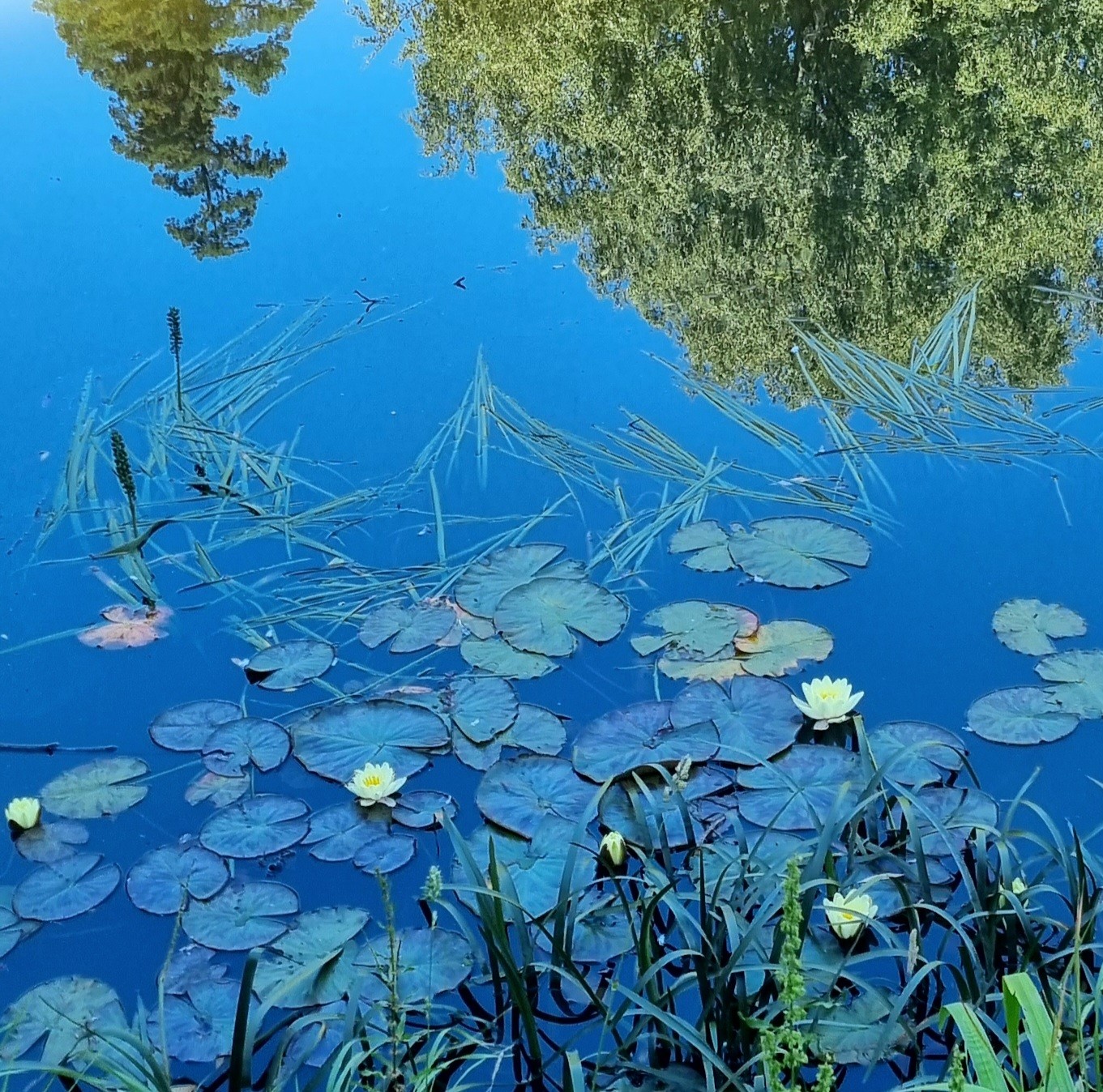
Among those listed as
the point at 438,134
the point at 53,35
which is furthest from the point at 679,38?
the point at 53,35

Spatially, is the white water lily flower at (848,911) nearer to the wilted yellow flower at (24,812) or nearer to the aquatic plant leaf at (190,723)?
the aquatic plant leaf at (190,723)

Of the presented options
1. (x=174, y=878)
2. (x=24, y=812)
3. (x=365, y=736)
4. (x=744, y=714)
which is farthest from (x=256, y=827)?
(x=744, y=714)

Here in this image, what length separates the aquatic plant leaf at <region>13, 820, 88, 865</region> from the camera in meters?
1.91

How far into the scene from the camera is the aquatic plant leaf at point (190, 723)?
6.96 feet

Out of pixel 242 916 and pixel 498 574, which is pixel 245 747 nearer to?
pixel 242 916

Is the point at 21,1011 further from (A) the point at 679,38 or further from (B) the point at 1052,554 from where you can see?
(A) the point at 679,38

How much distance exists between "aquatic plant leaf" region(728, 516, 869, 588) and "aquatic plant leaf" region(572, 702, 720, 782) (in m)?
0.50

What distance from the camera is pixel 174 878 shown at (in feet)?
6.06

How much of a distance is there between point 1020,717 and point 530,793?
3.00ft

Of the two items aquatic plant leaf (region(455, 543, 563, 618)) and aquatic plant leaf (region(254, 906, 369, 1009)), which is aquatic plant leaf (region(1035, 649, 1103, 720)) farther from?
aquatic plant leaf (region(254, 906, 369, 1009))

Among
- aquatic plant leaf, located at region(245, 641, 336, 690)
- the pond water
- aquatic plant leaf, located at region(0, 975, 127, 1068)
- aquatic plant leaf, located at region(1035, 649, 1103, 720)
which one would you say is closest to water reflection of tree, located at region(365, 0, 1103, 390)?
the pond water

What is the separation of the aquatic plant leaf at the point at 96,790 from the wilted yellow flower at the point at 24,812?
0.18 ft

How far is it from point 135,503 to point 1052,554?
7.10 ft

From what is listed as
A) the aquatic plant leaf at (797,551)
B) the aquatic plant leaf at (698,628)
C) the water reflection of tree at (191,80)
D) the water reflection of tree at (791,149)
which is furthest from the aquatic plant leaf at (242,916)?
the water reflection of tree at (191,80)
